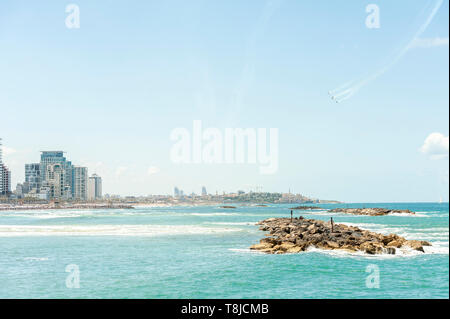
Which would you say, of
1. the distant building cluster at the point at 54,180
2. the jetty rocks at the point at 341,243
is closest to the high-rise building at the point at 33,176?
the distant building cluster at the point at 54,180

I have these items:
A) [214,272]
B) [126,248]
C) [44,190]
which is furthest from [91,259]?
[44,190]

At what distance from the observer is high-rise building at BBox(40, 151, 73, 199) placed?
172 meters

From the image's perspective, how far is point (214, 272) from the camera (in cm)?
2233

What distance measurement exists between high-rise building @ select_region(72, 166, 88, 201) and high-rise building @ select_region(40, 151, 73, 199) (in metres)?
3.43

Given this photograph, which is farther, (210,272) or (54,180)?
(54,180)

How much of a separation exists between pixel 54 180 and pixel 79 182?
18.4m

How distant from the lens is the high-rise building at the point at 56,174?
172 m

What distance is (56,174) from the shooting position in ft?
575

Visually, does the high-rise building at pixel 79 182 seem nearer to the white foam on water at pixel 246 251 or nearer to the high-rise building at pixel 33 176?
the high-rise building at pixel 33 176

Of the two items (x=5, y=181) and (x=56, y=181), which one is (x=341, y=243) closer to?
(x=5, y=181)

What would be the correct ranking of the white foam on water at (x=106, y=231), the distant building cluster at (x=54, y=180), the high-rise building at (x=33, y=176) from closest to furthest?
1. the white foam on water at (x=106, y=231)
2. the distant building cluster at (x=54, y=180)
3. the high-rise building at (x=33, y=176)

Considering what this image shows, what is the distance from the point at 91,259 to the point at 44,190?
151 meters

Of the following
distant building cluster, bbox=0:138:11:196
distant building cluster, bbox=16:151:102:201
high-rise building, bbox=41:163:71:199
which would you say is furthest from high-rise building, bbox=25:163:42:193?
distant building cluster, bbox=0:138:11:196

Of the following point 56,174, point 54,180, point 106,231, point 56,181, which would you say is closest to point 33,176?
point 54,180
